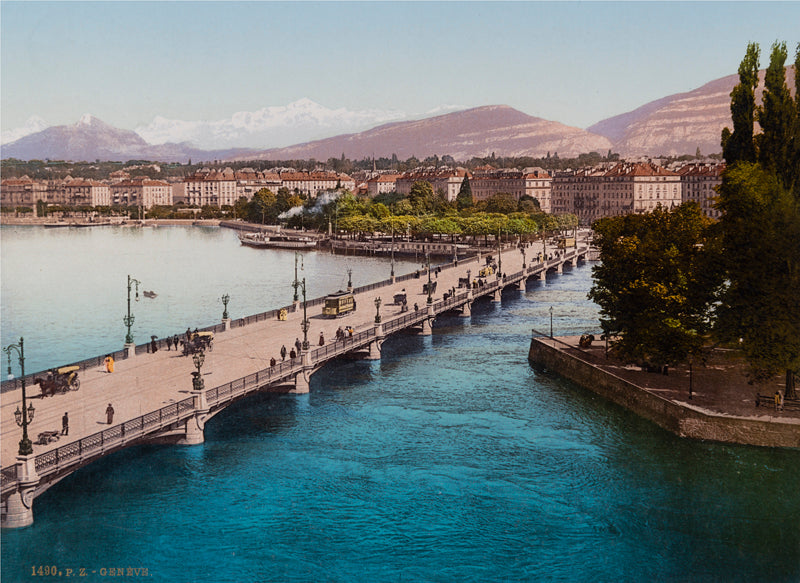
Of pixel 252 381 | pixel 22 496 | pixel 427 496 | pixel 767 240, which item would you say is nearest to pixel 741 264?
pixel 767 240

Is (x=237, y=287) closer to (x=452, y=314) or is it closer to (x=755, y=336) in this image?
(x=452, y=314)

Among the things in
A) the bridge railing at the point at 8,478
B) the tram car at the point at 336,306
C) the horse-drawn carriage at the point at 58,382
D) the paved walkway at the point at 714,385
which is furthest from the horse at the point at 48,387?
the paved walkway at the point at 714,385

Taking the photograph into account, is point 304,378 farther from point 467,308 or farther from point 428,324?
point 467,308

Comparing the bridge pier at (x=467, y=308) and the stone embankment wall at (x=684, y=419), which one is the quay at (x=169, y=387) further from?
the stone embankment wall at (x=684, y=419)

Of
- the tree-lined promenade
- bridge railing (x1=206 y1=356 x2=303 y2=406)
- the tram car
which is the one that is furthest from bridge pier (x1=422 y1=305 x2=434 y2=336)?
bridge railing (x1=206 y1=356 x2=303 y2=406)

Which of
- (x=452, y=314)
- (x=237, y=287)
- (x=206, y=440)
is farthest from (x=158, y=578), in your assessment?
(x=237, y=287)

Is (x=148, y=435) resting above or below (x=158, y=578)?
above
